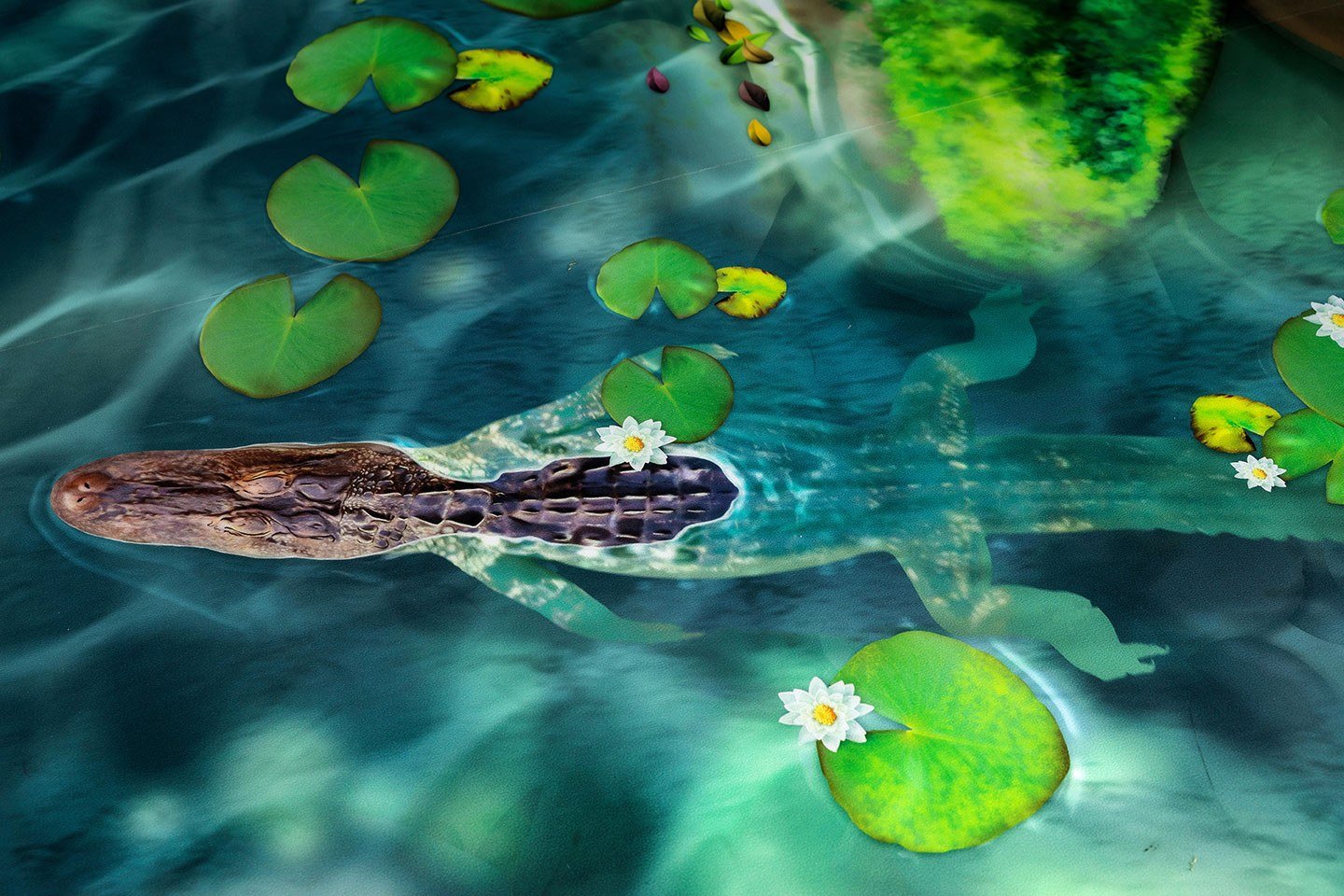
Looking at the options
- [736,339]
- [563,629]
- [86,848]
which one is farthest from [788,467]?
[86,848]

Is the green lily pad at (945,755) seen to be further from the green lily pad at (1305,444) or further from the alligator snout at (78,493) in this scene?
the alligator snout at (78,493)

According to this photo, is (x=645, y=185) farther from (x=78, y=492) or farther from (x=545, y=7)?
(x=78, y=492)

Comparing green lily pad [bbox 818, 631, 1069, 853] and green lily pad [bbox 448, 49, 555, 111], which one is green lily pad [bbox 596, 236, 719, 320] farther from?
green lily pad [bbox 818, 631, 1069, 853]

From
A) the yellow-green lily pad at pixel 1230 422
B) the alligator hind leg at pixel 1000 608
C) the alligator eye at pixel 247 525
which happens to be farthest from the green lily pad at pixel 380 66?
the yellow-green lily pad at pixel 1230 422

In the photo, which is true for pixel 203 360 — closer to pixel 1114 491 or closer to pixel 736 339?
pixel 736 339

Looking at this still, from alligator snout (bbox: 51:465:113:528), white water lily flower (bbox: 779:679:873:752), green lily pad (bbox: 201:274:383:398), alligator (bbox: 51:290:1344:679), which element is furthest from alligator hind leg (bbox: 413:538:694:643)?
alligator snout (bbox: 51:465:113:528)


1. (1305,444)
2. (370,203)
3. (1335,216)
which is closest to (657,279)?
(370,203)
